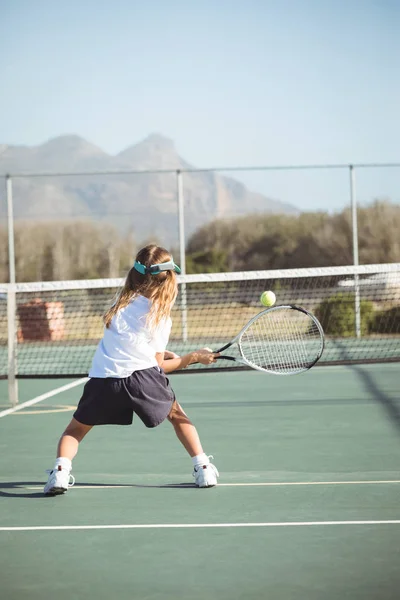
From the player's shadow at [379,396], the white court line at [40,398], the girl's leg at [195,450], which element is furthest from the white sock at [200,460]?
the white court line at [40,398]

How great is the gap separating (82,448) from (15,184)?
11.0 m

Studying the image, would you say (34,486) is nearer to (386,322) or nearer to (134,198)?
(386,322)

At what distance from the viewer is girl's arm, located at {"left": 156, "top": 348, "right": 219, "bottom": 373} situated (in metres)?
4.84

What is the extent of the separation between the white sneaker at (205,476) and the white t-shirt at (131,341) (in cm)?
55

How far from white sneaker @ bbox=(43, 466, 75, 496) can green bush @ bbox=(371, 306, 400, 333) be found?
38.2 feet

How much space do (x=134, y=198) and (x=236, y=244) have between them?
488cm

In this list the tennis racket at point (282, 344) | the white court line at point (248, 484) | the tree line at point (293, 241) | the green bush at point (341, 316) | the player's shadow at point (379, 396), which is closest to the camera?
the white court line at point (248, 484)

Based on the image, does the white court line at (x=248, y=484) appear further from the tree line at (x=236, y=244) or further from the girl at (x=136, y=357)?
the tree line at (x=236, y=244)

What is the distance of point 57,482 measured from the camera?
493 centimetres

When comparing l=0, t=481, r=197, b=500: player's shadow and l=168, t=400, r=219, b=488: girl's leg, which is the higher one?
l=168, t=400, r=219, b=488: girl's leg

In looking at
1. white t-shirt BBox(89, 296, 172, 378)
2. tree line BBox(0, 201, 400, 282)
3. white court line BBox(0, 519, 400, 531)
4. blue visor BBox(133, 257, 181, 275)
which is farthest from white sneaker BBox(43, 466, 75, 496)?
tree line BBox(0, 201, 400, 282)

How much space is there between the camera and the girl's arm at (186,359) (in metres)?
4.84

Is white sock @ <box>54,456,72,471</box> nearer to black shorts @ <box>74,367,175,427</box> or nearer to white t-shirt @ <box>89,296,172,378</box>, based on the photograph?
black shorts @ <box>74,367,175,427</box>

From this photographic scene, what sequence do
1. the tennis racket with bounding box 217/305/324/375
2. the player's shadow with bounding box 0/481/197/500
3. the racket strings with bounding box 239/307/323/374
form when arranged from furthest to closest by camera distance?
1. the racket strings with bounding box 239/307/323/374
2. the tennis racket with bounding box 217/305/324/375
3. the player's shadow with bounding box 0/481/197/500
